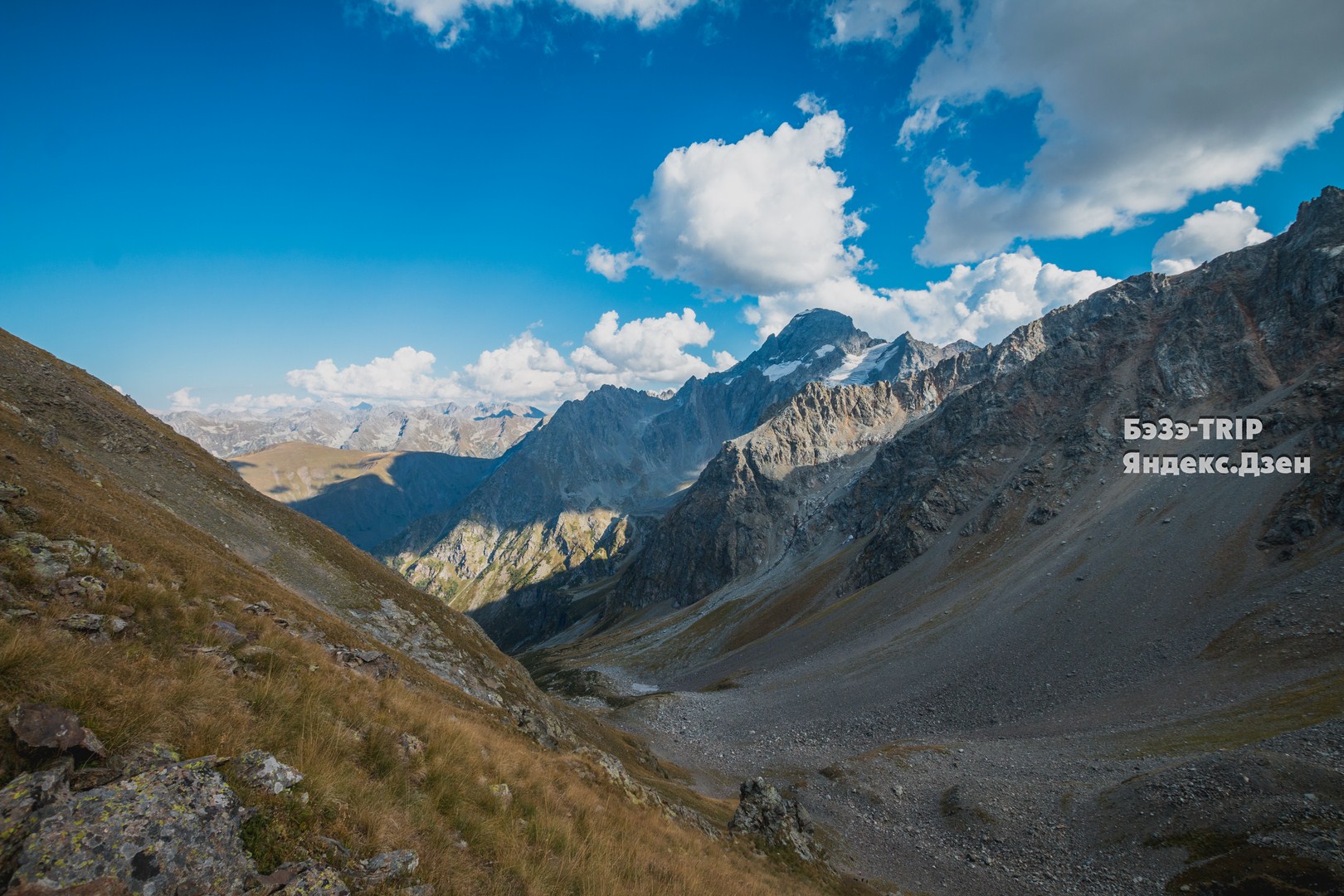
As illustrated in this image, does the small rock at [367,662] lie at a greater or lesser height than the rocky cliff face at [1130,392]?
lesser

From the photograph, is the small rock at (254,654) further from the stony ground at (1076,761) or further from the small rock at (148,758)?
the stony ground at (1076,761)

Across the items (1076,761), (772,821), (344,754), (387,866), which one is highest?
(344,754)

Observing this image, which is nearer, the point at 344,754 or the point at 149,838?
the point at 149,838

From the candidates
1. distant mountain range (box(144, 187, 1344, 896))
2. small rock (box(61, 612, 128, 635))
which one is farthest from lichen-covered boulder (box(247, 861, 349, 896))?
distant mountain range (box(144, 187, 1344, 896))

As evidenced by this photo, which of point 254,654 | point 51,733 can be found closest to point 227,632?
point 254,654

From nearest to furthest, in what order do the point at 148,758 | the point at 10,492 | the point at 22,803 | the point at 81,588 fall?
the point at 22,803 → the point at 148,758 → the point at 81,588 → the point at 10,492

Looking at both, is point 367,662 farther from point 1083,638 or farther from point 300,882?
point 1083,638

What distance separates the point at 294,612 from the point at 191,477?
2305 centimetres

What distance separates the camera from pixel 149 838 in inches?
165

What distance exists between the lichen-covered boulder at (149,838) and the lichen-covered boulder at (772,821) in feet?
70.7

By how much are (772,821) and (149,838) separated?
24.1 meters

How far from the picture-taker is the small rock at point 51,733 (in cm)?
439

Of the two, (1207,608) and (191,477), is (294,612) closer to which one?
(191,477)

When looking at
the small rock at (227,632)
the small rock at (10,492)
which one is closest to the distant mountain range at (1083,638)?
the small rock at (227,632)
